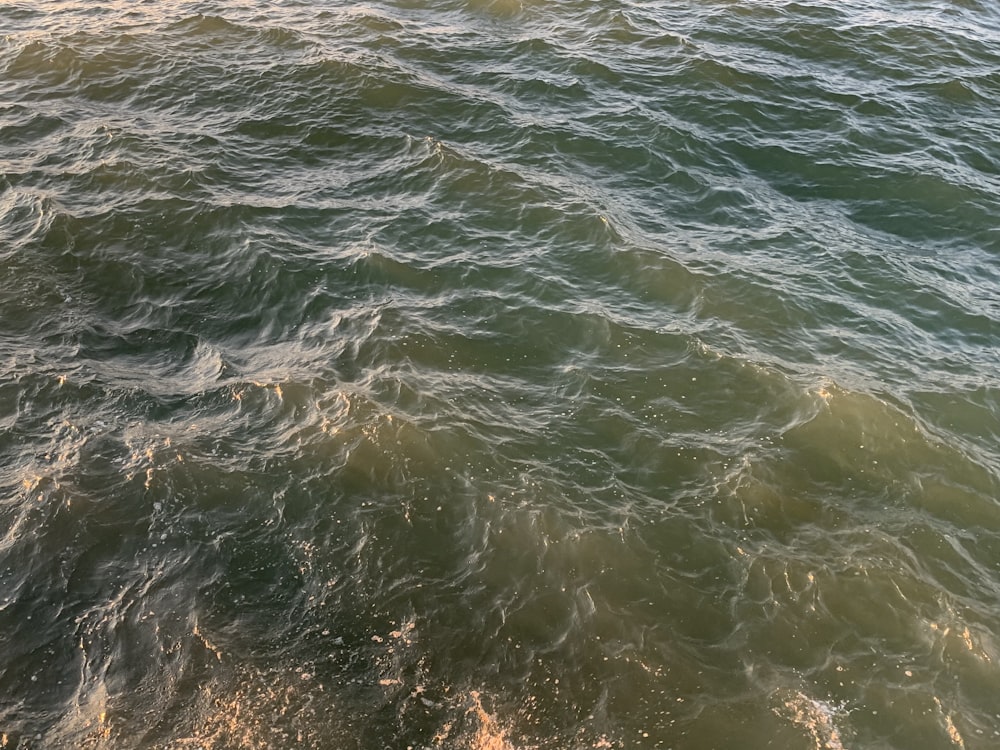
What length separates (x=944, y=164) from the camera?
2244 centimetres

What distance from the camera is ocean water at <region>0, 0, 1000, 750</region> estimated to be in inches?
422

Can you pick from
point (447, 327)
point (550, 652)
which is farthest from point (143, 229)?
point (550, 652)

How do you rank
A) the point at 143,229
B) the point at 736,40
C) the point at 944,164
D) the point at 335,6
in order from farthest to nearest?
the point at 335,6 → the point at 736,40 → the point at 944,164 → the point at 143,229

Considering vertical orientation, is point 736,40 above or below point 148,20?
above

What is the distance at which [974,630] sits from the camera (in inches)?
451

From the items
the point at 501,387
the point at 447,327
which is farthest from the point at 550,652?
the point at 447,327

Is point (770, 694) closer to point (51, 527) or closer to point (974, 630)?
point (974, 630)

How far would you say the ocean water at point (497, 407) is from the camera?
1072cm

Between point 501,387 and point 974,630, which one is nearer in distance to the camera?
point 974,630

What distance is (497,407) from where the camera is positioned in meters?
15.0

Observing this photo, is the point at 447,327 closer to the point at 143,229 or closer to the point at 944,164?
the point at 143,229

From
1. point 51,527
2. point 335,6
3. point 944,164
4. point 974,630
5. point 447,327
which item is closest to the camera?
point 974,630

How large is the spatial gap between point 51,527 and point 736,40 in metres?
28.8

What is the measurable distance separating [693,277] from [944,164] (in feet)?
34.7
